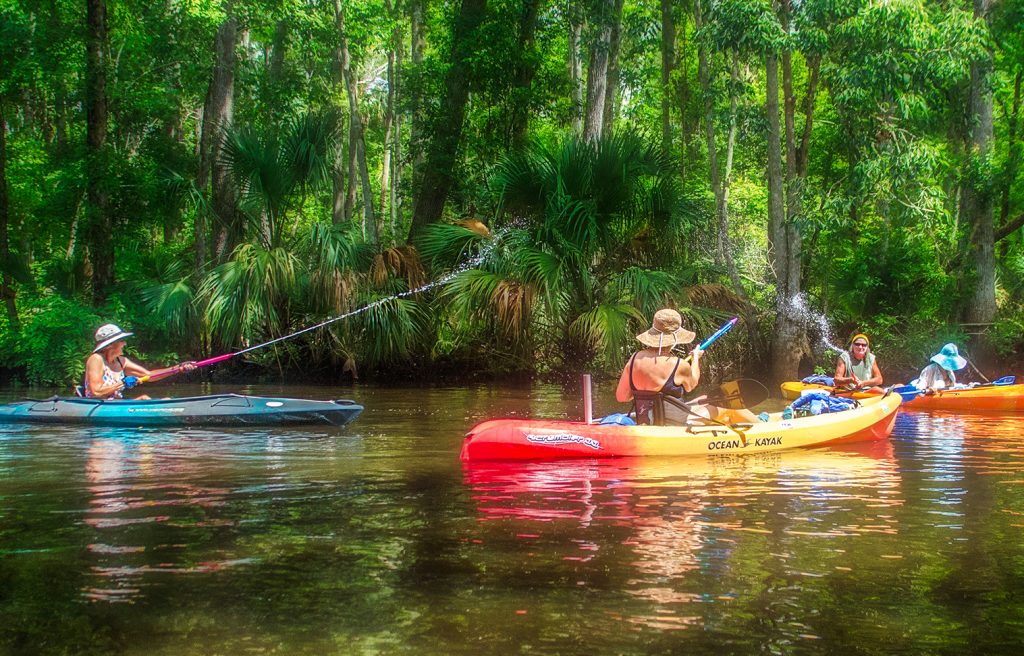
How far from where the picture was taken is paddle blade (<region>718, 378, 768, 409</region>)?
1054 cm

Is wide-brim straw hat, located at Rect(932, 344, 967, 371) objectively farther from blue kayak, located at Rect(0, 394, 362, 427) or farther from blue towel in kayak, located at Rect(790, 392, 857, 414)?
blue kayak, located at Rect(0, 394, 362, 427)

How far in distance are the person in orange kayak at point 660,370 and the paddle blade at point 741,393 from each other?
0.62 meters

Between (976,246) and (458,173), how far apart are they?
1006 centimetres

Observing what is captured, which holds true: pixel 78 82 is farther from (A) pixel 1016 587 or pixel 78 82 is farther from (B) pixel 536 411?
(A) pixel 1016 587

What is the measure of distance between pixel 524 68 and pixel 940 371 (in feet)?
33.6

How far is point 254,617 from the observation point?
4.74m

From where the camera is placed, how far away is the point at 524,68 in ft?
70.2

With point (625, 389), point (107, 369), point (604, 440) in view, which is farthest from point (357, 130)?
point (604, 440)

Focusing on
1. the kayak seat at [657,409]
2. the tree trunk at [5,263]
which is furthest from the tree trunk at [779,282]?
the tree trunk at [5,263]

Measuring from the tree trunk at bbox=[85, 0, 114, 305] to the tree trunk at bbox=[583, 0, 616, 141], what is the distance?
8.97 meters

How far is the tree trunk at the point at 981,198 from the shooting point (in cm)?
1984

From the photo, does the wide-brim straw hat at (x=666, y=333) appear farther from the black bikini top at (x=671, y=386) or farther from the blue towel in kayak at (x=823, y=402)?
the blue towel in kayak at (x=823, y=402)

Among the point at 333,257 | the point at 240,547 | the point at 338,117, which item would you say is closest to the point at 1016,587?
the point at 240,547

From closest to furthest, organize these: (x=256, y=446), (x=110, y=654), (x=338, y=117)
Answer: (x=110, y=654)
(x=256, y=446)
(x=338, y=117)
